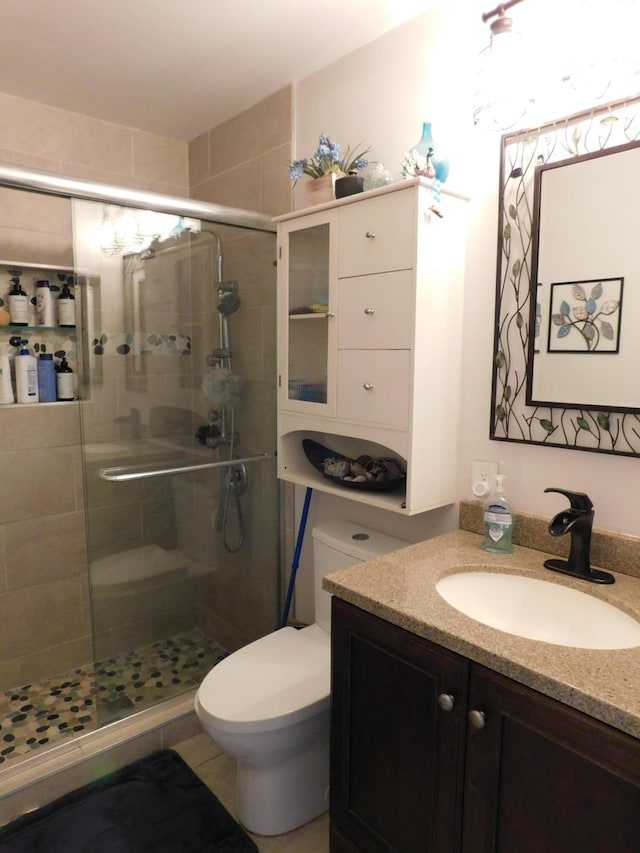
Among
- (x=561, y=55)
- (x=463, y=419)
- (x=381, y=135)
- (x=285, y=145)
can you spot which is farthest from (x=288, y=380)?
(x=561, y=55)

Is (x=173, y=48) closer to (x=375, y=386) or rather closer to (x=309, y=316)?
(x=309, y=316)

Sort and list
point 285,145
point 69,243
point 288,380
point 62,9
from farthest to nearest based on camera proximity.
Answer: point 69,243 → point 285,145 → point 288,380 → point 62,9

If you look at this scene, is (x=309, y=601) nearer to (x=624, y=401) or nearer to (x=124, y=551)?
(x=124, y=551)

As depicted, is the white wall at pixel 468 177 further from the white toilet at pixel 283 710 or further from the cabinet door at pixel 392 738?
the cabinet door at pixel 392 738

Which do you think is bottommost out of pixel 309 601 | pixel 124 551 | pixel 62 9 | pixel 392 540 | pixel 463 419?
pixel 309 601

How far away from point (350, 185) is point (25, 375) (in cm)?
153

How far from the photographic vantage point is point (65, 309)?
2.36 m

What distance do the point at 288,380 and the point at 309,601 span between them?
0.92 metres

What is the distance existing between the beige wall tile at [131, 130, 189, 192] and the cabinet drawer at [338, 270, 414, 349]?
1491mm

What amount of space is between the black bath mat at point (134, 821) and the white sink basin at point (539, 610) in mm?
1006

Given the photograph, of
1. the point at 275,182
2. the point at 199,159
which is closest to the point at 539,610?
the point at 275,182

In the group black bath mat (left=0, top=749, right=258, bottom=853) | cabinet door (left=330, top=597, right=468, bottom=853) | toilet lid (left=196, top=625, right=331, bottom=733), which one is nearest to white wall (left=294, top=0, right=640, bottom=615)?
toilet lid (left=196, top=625, right=331, bottom=733)

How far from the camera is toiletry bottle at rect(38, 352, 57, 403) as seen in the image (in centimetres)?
232

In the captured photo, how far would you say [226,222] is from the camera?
198cm
